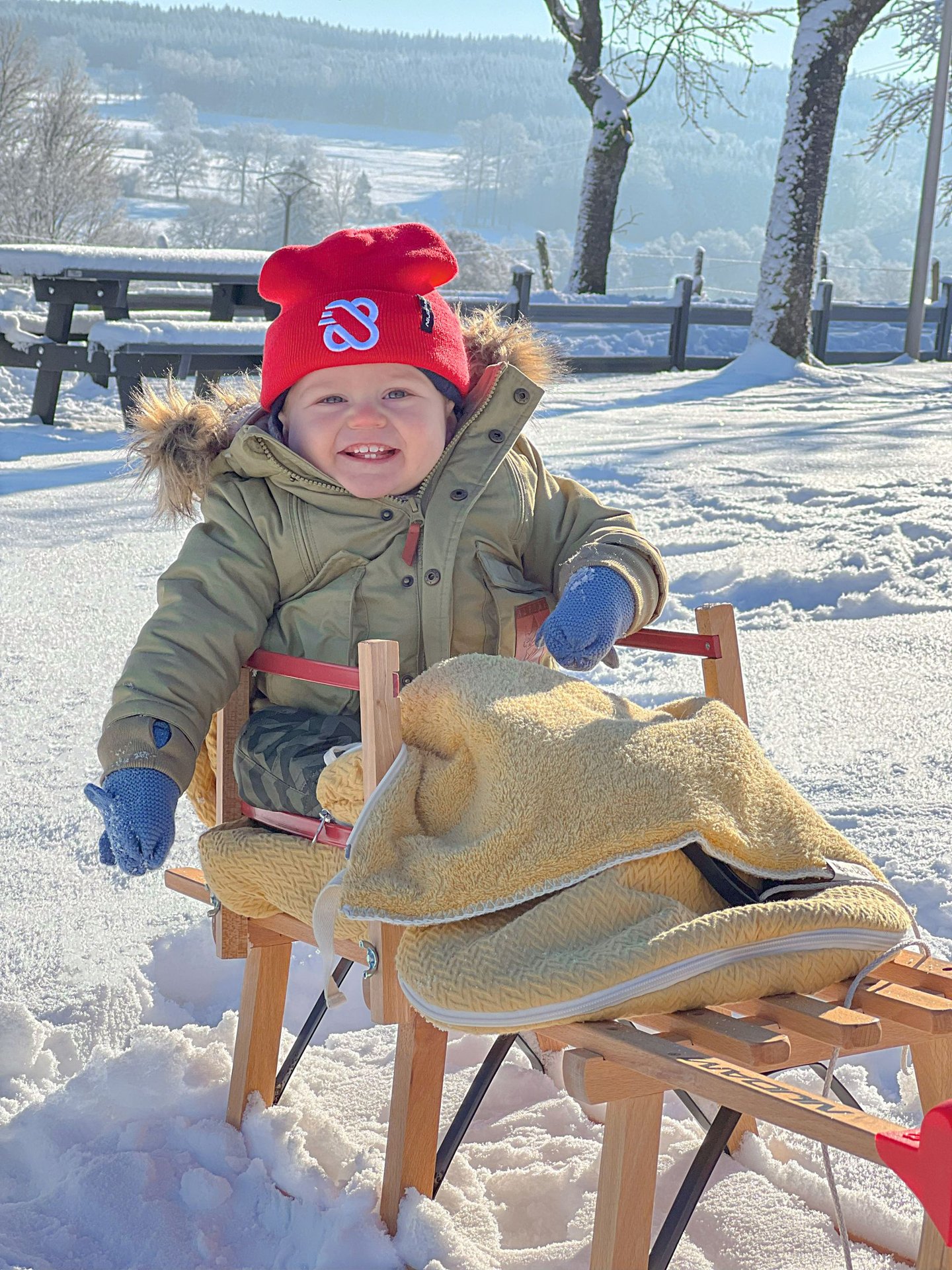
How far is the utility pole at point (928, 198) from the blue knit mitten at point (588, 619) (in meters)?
12.5

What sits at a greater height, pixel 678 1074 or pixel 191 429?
pixel 191 429

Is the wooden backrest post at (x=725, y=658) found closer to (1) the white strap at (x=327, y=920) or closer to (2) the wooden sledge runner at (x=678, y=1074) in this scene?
(2) the wooden sledge runner at (x=678, y=1074)

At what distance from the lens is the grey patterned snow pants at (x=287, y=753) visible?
166 centimetres

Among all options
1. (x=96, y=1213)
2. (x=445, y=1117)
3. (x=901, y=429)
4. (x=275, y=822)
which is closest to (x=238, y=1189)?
(x=96, y=1213)

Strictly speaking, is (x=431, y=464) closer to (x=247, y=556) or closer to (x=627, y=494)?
(x=247, y=556)

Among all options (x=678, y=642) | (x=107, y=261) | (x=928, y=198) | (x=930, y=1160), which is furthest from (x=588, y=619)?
(x=928, y=198)

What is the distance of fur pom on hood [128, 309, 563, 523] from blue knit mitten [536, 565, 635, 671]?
49cm

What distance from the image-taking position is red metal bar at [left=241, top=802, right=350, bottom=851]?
1556 millimetres

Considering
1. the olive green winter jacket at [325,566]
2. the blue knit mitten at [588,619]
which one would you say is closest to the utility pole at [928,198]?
the olive green winter jacket at [325,566]

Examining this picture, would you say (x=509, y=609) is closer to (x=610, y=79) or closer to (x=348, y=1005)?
(x=348, y=1005)

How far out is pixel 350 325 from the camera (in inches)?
72.2

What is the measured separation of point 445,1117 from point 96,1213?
1.74 ft

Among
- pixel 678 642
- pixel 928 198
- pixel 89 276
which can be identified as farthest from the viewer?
pixel 928 198

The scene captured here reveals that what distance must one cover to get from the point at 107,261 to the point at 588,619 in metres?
7.05
